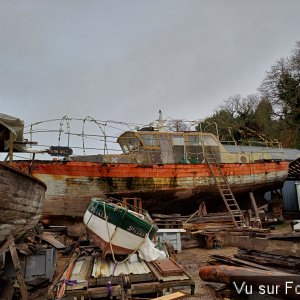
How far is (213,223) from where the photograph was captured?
39.2 feet

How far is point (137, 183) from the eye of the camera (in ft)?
40.4

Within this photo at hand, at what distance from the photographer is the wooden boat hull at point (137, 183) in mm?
11414

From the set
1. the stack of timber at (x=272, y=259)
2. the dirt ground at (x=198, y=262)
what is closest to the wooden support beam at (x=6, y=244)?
the dirt ground at (x=198, y=262)

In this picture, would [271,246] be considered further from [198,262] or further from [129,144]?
[129,144]

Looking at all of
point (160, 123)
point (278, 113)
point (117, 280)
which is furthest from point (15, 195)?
point (278, 113)

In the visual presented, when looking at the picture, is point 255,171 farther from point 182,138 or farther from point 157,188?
point 157,188

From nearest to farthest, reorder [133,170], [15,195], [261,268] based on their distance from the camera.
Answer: [261,268] → [15,195] → [133,170]

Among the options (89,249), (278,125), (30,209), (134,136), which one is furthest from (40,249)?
(278,125)

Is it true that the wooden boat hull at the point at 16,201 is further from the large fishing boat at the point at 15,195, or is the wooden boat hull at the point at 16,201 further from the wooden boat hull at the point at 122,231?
the wooden boat hull at the point at 122,231

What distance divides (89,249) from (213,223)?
599 centimetres

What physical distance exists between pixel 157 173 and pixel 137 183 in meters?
1.05

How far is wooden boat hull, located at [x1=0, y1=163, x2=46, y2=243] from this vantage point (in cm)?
477

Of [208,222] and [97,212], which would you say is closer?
[97,212]

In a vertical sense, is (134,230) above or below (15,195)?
below
